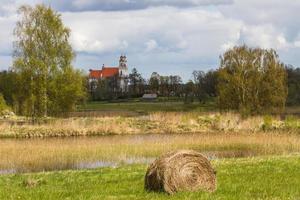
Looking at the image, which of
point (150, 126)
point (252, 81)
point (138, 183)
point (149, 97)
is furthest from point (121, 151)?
point (149, 97)

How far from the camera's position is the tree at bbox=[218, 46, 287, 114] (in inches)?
2504

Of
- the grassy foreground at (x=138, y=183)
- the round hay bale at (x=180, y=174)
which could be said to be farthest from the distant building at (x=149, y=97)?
the round hay bale at (x=180, y=174)

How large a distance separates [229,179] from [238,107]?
47574 millimetres

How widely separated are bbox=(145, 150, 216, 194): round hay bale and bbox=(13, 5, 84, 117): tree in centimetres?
4406

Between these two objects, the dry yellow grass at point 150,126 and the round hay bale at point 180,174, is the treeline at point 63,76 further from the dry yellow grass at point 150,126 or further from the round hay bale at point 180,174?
the round hay bale at point 180,174

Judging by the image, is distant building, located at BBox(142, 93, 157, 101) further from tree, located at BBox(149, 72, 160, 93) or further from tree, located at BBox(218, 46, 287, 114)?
tree, located at BBox(218, 46, 287, 114)

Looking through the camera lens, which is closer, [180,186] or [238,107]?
[180,186]

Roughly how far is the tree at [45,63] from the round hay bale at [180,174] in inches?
1735

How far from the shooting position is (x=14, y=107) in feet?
237

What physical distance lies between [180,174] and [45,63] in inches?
1789

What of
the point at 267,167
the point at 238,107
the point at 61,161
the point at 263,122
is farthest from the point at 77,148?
the point at 238,107

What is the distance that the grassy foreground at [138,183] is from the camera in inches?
535

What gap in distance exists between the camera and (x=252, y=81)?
6419 cm

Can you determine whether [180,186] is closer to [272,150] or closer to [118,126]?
[272,150]
